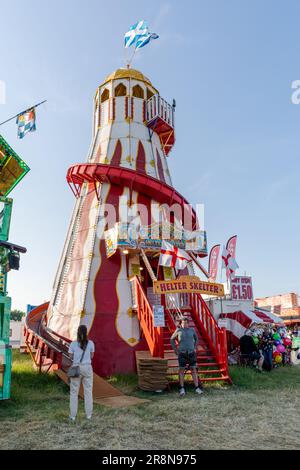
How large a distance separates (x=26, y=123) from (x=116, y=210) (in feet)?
17.7

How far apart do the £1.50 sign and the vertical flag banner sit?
12817 millimetres

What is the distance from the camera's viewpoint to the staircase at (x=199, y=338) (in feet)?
38.8

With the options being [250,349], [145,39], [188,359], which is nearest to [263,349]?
[250,349]

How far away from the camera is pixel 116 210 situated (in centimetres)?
1692

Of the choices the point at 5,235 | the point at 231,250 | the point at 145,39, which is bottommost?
the point at 5,235

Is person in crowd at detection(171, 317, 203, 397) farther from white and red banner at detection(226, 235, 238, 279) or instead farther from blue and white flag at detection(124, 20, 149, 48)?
blue and white flag at detection(124, 20, 149, 48)

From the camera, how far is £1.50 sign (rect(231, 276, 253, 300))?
19844mm

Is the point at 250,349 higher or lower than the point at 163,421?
higher

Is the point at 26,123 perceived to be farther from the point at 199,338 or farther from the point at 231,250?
the point at 231,250

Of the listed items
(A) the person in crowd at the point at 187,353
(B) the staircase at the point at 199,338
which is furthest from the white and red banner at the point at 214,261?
(A) the person in crowd at the point at 187,353

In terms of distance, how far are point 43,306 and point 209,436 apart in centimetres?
1572

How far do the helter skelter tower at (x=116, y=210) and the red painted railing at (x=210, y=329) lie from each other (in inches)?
95.5

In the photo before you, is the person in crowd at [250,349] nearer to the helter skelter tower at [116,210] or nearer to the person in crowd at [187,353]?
the helter skelter tower at [116,210]
